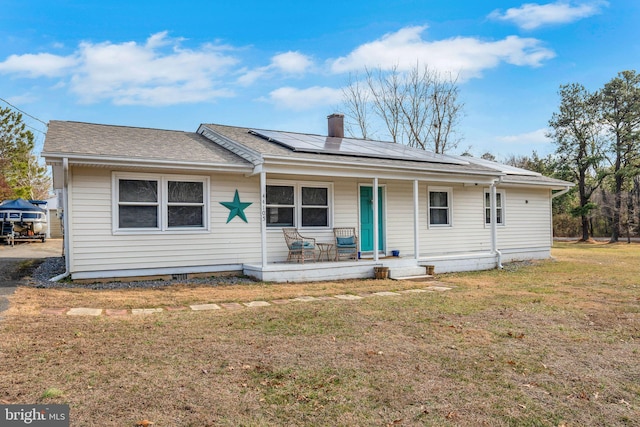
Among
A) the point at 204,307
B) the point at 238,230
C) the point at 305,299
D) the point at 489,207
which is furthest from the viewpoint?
the point at 489,207

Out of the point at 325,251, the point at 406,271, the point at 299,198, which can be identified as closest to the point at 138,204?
the point at 299,198

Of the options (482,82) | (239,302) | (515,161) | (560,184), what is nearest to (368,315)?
(239,302)

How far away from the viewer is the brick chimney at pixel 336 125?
13.8 m

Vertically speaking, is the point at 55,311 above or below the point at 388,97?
below

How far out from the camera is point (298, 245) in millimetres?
10031

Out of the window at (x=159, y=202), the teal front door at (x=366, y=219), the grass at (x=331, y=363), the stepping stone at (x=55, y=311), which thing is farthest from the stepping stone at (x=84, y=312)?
the teal front door at (x=366, y=219)

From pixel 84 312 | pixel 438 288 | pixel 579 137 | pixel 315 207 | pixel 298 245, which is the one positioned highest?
pixel 579 137

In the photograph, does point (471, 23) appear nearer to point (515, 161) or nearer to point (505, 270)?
point (505, 270)

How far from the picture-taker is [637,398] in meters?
3.23

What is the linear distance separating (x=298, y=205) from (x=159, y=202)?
3265 mm

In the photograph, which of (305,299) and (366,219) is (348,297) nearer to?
(305,299)

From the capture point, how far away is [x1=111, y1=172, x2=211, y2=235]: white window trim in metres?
8.51

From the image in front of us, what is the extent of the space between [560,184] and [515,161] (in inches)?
918

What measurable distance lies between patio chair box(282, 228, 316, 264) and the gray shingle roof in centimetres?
207
